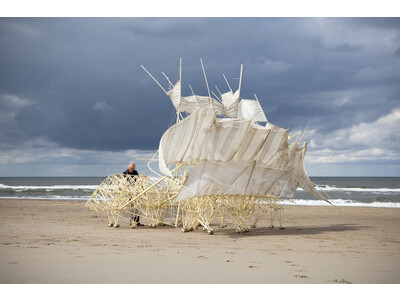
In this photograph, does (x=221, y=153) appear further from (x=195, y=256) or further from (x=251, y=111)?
(x=195, y=256)

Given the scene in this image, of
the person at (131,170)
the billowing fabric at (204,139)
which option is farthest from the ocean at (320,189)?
the billowing fabric at (204,139)

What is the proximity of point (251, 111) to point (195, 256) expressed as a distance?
16.6ft

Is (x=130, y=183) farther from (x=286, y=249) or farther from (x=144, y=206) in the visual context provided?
(x=286, y=249)

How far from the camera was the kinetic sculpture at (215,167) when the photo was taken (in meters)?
8.77

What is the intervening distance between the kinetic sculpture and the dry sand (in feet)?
Result: 2.54

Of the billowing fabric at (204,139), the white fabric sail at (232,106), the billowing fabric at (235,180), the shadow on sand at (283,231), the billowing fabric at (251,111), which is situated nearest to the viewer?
the billowing fabric at (204,139)

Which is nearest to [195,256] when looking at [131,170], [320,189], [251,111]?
[251,111]

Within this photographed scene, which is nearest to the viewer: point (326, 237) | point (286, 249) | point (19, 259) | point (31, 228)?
point (19, 259)

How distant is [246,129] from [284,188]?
2.05 m

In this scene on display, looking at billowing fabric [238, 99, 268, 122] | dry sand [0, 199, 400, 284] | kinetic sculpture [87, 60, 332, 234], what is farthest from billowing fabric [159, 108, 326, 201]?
dry sand [0, 199, 400, 284]

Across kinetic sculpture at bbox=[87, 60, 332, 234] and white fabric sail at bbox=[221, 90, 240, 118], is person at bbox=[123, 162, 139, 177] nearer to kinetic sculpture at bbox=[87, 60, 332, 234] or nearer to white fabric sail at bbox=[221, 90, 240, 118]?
kinetic sculpture at bbox=[87, 60, 332, 234]

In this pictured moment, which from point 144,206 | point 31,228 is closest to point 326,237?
point 144,206

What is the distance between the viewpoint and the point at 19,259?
252 inches

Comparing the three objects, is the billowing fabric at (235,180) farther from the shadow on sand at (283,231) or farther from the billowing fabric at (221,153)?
the shadow on sand at (283,231)
